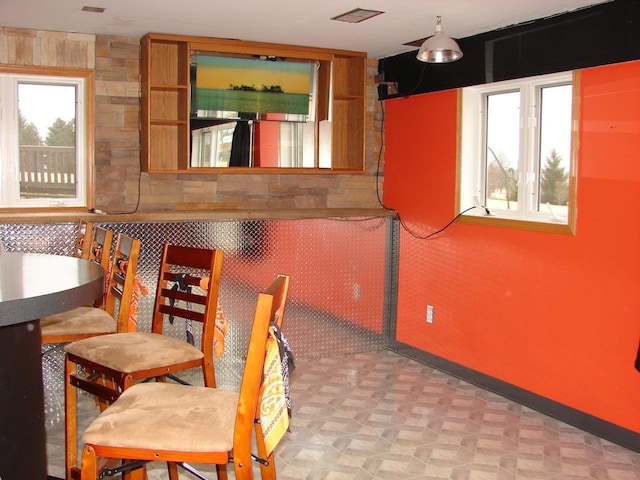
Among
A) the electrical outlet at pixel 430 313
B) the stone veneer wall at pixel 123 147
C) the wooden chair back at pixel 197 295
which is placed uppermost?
the stone veneer wall at pixel 123 147

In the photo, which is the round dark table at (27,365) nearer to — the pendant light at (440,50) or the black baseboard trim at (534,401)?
the pendant light at (440,50)

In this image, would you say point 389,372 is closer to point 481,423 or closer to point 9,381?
point 481,423

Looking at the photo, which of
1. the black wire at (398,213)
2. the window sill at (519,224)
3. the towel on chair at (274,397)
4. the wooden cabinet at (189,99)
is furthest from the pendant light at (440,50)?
the towel on chair at (274,397)

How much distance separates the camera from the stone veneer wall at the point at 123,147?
4734mm

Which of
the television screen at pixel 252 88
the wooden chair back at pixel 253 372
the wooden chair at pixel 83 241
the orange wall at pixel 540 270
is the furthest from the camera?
the television screen at pixel 252 88

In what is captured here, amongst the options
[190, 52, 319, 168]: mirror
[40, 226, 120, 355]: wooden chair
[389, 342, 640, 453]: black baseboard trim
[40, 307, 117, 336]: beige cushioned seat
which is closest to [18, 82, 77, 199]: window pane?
[190, 52, 319, 168]: mirror

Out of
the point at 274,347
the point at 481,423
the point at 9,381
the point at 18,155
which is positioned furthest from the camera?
the point at 18,155

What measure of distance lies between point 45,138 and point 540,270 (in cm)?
327

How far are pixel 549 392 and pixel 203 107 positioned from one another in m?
2.88

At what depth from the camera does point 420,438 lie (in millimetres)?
3770

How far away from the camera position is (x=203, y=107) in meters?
5.05

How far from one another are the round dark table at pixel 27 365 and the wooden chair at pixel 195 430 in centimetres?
38

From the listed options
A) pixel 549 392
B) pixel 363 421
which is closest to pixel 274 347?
pixel 363 421

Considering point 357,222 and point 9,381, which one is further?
point 357,222
